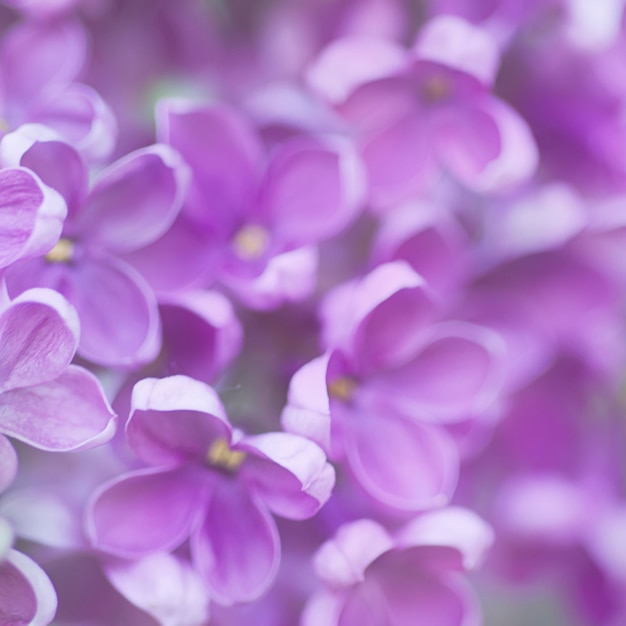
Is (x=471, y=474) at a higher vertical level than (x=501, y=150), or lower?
lower

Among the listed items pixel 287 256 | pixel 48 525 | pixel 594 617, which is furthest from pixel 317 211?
pixel 594 617

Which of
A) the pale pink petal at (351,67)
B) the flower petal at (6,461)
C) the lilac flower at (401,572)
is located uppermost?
the pale pink petal at (351,67)

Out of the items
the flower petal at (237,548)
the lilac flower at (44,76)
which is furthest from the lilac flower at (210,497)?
the lilac flower at (44,76)

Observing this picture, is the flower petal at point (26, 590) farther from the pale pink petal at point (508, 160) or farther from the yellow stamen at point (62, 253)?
the pale pink petal at point (508, 160)

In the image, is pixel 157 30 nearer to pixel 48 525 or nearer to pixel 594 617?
pixel 48 525

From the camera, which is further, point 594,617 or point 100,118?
point 594,617

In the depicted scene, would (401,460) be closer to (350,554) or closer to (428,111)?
(350,554)

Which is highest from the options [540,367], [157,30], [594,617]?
[157,30]
